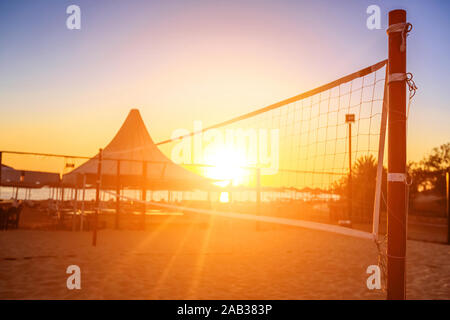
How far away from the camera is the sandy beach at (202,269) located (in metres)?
4.27

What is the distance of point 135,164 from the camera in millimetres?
13250

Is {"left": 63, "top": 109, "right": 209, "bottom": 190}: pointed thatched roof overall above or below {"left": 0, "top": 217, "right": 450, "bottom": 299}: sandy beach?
above

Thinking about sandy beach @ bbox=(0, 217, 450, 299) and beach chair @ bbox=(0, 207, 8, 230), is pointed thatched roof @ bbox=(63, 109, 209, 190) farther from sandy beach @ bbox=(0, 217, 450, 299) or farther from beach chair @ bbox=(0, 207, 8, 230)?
sandy beach @ bbox=(0, 217, 450, 299)

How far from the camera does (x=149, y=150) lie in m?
13.9

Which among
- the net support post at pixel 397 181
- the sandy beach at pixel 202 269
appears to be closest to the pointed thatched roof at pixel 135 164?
the sandy beach at pixel 202 269

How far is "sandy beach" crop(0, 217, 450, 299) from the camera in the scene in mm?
4267

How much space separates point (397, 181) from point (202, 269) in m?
3.97

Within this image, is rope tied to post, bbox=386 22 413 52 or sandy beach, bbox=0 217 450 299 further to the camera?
sandy beach, bbox=0 217 450 299

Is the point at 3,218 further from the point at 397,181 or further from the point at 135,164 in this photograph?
the point at 397,181

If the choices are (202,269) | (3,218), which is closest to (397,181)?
(202,269)

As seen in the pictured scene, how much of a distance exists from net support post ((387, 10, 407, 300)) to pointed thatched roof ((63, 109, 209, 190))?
424 inches

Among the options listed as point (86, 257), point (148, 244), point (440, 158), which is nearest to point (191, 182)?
point (148, 244)

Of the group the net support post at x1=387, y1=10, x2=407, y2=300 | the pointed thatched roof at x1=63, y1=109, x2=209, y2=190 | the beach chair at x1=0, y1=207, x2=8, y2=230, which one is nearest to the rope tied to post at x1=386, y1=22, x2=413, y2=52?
the net support post at x1=387, y1=10, x2=407, y2=300
